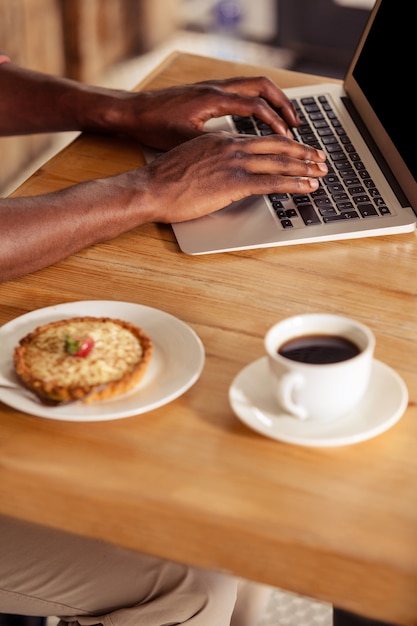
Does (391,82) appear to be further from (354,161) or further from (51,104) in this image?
(51,104)

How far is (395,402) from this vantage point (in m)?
0.77

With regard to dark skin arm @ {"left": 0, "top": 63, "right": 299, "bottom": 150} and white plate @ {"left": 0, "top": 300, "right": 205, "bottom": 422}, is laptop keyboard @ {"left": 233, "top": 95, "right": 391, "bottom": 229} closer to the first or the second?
dark skin arm @ {"left": 0, "top": 63, "right": 299, "bottom": 150}

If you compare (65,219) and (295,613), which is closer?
(65,219)

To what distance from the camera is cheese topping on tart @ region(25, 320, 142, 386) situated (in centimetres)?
78

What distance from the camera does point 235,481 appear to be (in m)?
0.72

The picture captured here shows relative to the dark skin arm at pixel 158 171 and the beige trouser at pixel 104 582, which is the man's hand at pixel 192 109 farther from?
the beige trouser at pixel 104 582

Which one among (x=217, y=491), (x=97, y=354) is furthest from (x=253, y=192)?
(x=217, y=491)

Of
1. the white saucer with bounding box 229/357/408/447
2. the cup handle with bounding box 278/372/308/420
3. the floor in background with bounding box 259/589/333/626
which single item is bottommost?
the floor in background with bounding box 259/589/333/626

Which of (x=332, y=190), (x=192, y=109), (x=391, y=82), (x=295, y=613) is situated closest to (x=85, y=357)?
(x=332, y=190)

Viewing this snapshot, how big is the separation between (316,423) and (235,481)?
0.09 m

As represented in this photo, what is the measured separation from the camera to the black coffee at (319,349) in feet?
2.47

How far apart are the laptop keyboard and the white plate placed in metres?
0.27

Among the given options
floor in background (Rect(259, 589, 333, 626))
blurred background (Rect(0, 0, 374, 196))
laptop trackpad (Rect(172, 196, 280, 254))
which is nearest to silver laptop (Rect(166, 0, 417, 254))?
laptop trackpad (Rect(172, 196, 280, 254))

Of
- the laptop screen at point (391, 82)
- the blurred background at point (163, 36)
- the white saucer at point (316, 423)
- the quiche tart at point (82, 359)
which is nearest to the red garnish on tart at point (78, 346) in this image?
the quiche tart at point (82, 359)
